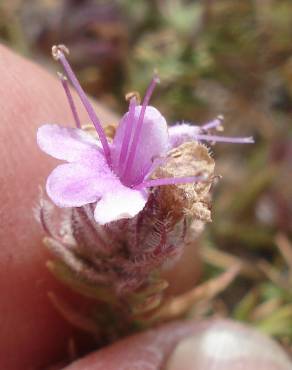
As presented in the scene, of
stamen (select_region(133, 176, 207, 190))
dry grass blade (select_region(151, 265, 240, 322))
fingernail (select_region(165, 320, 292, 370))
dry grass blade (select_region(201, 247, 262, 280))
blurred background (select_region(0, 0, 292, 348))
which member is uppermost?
blurred background (select_region(0, 0, 292, 348))

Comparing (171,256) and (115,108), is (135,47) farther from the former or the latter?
(171,256)

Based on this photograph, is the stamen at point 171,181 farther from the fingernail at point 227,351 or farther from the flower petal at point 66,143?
the fingernail at point 227,351

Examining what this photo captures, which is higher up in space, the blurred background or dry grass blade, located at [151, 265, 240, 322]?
the blurred background

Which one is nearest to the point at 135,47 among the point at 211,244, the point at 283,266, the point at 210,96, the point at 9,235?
the point at 210,96

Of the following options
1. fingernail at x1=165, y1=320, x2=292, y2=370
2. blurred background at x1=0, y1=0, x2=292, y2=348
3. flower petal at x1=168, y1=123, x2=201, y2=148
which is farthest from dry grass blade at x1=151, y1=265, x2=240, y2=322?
blurred background at x1=0, y1=0, x2=292, y2=348

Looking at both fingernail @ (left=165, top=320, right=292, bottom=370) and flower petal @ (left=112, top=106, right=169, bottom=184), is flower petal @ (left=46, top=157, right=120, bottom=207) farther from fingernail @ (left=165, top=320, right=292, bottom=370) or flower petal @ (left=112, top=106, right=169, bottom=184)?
fingernail @ (left=165, top=320, right=292, bottom=370)

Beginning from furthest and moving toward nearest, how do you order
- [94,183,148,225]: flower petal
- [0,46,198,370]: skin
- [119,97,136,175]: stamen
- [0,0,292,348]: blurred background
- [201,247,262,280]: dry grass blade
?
1. [0,0,292,348]: blurred background
2. [201,247,262,280]: dry grass blade
3. [0,46,198,370]: skin
4. [119,97,136,175]: stamen
5. [94,183,148,225]: flower petal

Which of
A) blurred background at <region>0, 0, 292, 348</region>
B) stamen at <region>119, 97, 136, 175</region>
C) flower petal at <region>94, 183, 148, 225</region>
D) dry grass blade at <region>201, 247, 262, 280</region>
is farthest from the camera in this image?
blurred background at <region>0, 0, 292, 348</region>
